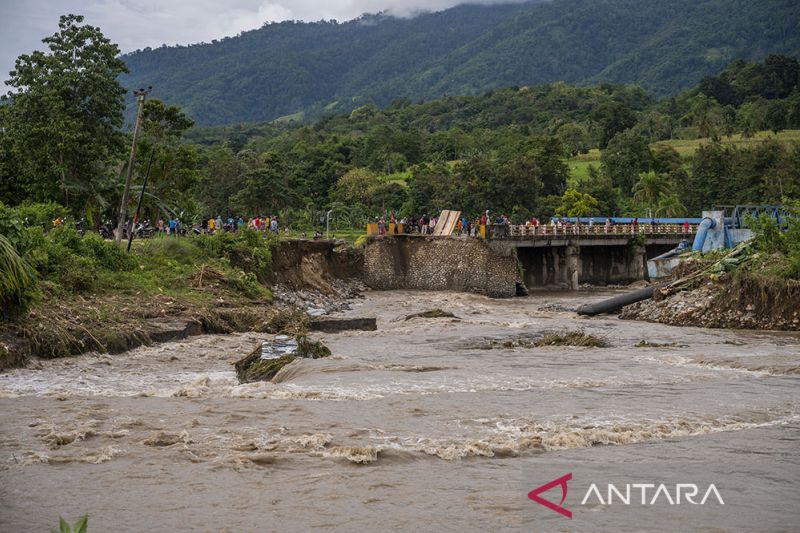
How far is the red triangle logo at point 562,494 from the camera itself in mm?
9891

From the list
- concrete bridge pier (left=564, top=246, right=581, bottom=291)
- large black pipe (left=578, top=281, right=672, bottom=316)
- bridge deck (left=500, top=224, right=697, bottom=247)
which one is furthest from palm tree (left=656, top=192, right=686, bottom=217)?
large black pipe (left=578, top=281, right=672, bottom=316)

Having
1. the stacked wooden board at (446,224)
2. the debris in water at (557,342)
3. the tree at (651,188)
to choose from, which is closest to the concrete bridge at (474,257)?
the stacked wooden board at (446,224)

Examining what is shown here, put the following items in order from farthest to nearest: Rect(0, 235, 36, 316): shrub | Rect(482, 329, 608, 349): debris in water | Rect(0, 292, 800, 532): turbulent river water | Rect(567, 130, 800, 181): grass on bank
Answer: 1. Rect(567, 130, 800, 181): grass on bank
2. Rect(482, 329, 608, 349): debris in water
3. Rect(0, 235, 36, 316): shrub
4. Rect(0, 292, 800, 532): turbulent river water

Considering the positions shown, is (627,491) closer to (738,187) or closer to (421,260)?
(421,260)

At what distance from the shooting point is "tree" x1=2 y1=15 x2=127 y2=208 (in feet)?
135

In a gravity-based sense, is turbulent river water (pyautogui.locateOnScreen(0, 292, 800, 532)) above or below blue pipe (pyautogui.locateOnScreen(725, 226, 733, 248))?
below

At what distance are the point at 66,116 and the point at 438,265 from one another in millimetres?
23027

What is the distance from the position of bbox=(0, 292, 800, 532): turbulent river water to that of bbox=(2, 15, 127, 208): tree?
2270 centimetres

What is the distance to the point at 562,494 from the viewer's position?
34.4ft

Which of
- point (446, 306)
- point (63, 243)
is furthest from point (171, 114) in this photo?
point (63, 243)

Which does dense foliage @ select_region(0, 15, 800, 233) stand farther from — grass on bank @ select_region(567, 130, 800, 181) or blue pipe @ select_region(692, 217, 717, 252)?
blue pipe @ select_region(692, 217, 717, 252)

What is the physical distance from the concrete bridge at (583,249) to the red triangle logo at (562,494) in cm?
4278

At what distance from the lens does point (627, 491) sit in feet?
35.0

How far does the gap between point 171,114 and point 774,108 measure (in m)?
97.1
